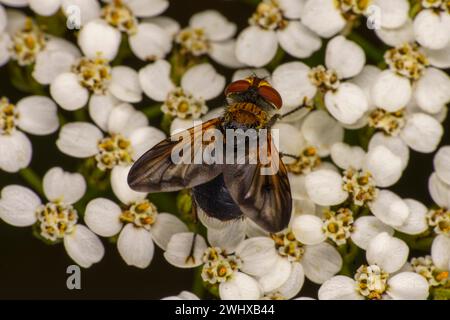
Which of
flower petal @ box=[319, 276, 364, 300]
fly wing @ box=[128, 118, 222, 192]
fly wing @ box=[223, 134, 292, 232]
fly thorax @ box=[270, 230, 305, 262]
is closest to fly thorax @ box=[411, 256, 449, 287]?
flower petal @ box=[319, 276, 364, 300]

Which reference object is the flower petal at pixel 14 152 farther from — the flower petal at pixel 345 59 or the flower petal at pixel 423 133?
the flower petal at pixel 423 133

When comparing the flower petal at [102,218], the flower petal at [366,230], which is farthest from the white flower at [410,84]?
the flower petal at [102,218]

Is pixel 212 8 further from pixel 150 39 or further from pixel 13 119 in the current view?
pixel 13 119

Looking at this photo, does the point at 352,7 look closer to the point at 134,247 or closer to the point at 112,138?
the point at 112,138

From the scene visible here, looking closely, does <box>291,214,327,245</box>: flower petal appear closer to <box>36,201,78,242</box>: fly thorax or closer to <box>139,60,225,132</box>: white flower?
<box>139,60,225,132</box>: white flower

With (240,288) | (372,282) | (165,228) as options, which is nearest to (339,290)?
(372,282)
